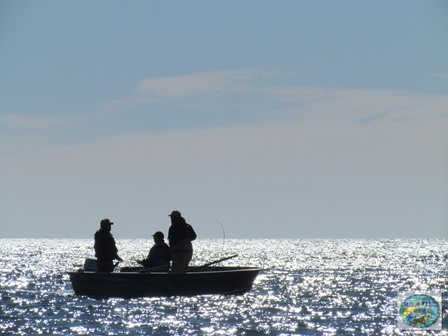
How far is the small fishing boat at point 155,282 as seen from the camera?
25.7 meters

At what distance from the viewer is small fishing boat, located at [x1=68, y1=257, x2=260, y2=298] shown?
1011 inches

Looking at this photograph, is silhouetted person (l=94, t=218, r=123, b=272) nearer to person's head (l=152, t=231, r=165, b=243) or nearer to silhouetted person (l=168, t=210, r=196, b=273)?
person's head (l=152, t=231, r=165, b=243)

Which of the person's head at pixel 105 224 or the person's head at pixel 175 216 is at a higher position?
the person's head at pixel 175 216

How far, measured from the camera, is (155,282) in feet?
84.5

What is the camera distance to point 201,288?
1024 inches

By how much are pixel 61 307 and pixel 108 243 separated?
7.83 ft

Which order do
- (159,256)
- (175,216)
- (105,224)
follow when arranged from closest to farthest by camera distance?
(175,216) → (105,224) → (159,256)

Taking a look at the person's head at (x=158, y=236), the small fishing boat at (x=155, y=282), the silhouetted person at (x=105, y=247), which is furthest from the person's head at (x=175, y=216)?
the silhouetted person at (x=105, y=247)

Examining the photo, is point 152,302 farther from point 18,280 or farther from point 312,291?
point 18,280

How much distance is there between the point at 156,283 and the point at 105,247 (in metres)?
2.03

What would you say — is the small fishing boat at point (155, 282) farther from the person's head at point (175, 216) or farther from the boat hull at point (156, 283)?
the person's head at point (175, 216)

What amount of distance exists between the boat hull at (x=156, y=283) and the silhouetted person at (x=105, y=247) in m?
0.68

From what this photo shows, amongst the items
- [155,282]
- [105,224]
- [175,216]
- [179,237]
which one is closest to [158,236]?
[179,237]

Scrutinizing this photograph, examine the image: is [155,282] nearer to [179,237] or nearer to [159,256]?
[159,256]
